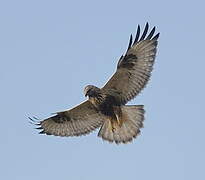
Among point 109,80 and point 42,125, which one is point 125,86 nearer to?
point 109,80

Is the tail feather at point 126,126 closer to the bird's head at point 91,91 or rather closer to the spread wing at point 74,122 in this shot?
the spread wing at point 74,122

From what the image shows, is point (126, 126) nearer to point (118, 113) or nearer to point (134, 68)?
point (118, 113)

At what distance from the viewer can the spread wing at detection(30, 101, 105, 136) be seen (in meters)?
22.9

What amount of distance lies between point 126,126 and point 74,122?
1369 millimetres

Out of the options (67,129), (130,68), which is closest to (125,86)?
(130,68)

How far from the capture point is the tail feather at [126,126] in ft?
72.9

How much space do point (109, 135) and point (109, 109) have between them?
26.4 inches

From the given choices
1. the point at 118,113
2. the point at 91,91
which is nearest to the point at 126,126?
the point at 118,113

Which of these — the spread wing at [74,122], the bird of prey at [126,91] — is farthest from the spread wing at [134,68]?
the spread wing at [74,122]

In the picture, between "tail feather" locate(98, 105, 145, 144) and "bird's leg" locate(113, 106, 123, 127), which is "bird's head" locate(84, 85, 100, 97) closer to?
"bird's leg" locate(113, 106, 123, 127)

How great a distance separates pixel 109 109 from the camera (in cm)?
2222

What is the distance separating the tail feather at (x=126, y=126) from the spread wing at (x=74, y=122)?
33cm

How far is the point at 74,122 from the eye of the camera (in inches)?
916

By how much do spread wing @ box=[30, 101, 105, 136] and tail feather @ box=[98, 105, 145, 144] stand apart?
0.33 m
